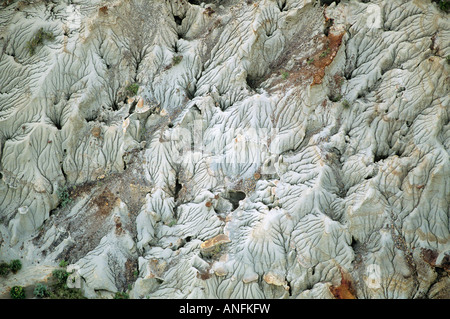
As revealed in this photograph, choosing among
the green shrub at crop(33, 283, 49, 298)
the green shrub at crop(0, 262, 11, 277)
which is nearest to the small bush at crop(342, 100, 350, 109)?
the green shrub at crop(33, 283, 49, 298)

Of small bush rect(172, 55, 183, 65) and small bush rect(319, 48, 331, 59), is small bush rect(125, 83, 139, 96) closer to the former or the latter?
small bush rect(172, 55, 183, 65)

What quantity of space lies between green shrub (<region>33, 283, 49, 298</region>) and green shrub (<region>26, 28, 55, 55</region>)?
28.1 feet

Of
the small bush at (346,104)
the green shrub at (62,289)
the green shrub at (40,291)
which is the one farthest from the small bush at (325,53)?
the green shrub at (40,291)

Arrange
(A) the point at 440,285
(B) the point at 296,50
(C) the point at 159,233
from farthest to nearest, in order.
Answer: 1. (B) the point at 296,50
2. (C) the point at 159,233
3. (A) the point at 440,285

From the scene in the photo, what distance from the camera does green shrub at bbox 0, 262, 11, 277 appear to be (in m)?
13.8

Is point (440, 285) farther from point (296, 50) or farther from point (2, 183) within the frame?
point (2, 183)

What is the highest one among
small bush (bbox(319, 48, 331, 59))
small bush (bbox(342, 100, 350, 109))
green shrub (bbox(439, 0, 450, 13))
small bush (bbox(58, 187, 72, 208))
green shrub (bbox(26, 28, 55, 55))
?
green shrub (bbox(439, 0, 450, 13))

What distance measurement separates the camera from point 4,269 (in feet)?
45.4

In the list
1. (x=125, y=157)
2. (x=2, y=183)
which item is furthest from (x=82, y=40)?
(x=2, y=183)

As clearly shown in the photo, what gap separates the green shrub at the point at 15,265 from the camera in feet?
45.9

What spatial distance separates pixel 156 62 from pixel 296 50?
5.42 m

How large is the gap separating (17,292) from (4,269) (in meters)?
1.07

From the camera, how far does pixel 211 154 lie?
15219 millimetres

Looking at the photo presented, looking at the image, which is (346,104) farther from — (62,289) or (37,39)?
(37,39)
